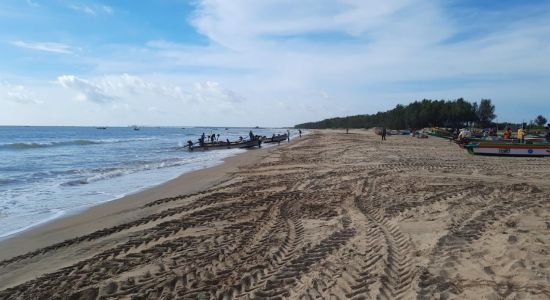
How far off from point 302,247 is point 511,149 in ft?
65.8

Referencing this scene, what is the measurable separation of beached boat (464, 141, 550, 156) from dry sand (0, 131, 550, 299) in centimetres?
1127

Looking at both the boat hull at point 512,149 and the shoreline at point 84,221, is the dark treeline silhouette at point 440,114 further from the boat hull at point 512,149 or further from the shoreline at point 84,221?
the shoreline at point 84,221

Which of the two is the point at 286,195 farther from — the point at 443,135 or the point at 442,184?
the point at 443,135

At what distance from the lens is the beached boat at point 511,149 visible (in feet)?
70.5

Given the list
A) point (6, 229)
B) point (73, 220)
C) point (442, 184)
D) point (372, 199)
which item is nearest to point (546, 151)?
point (442, 184)

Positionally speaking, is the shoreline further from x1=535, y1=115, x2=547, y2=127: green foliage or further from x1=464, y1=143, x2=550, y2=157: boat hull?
x1=535, y1=115, x2=547, y2=127: green foliage

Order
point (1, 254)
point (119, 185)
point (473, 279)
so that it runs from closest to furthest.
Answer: point (473, 279)
point (1, 254)
point (119, 185)

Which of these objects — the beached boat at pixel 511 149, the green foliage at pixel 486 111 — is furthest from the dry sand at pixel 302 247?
the green foliage at pixel 486 111

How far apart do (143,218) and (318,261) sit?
5022mm

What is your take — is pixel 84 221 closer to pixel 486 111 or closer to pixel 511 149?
pixel 511 149

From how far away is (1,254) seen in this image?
23.3ft

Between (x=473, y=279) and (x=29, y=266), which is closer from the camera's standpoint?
(x=473, y=279)

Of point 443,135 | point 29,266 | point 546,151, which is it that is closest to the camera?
point 29,266

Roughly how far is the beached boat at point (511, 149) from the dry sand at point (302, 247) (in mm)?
11275
